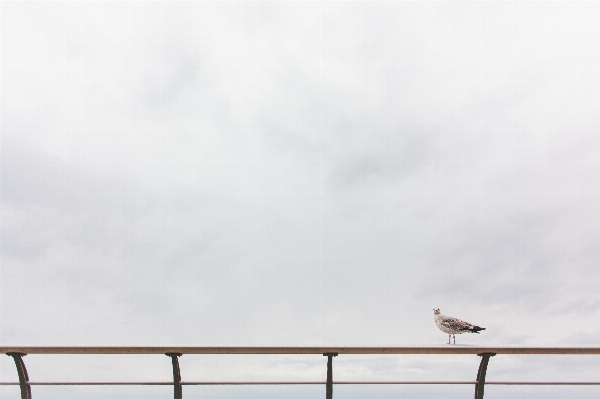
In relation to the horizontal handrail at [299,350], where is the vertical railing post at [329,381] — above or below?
below

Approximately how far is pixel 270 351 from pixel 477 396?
5.71 ft

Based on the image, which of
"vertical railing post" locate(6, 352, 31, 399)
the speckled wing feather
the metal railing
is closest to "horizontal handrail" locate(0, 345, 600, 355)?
the metal railing

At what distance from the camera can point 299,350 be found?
3266 mm

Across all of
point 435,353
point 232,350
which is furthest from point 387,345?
point 232,350

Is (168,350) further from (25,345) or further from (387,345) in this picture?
(387,345)

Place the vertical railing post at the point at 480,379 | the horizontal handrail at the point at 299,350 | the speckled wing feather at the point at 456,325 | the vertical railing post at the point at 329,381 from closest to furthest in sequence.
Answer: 1. the horizontal handrail at the point at 299,350
2. the vertical railing post at the point at 329,381
3. the vertical railing post at the point at 480,379
4. the speckled wing feather at the point at 456,325

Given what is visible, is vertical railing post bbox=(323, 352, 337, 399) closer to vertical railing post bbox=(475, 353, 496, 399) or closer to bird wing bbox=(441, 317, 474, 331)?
vertical railing post bbox=(475, 353, 496, 399)

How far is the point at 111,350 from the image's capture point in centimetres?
334

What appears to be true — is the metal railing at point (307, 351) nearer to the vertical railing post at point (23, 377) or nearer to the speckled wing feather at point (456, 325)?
the vertical railing post at point (23, 377)

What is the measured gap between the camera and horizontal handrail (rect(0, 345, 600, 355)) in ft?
10.8

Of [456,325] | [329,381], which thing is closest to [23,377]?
[329,381]

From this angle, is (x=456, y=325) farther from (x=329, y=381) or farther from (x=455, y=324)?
(x=329, y=381)

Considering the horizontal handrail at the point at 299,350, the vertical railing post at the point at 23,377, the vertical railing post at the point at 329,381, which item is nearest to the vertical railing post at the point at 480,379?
the horizontal handrail at the point at 299,350

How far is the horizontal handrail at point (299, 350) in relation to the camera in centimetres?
329
